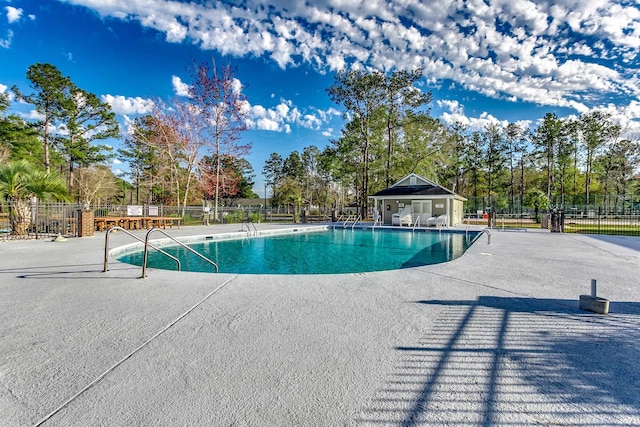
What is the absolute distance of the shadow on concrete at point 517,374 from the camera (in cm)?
163

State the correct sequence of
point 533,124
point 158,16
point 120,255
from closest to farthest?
point 120,255 < point 158,16 < point 533,124

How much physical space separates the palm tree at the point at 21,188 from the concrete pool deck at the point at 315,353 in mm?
7734

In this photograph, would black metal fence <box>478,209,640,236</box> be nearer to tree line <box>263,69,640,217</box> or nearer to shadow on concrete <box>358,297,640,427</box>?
tree line <box>263,69,640,217</box>

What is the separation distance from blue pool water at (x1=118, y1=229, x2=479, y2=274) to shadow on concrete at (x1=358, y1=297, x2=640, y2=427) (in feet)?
14.5

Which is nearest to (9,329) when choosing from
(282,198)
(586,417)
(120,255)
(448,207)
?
(586,417)

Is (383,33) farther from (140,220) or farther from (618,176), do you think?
(618,176)

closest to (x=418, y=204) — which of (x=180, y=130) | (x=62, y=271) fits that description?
(x=180, y=130)

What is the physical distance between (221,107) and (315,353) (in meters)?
21.9

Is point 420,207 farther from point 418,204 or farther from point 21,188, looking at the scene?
point 21,188

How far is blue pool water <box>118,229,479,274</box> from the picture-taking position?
750 cm

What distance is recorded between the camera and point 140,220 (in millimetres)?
15336

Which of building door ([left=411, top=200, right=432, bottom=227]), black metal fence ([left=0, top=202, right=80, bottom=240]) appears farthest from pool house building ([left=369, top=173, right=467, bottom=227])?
black metal fence ([left=0, top=202, right=80, bottom=240])

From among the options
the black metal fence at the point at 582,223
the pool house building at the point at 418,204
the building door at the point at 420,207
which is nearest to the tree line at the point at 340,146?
the black metal fence at the point at 582,223

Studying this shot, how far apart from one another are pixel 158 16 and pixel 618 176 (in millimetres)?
45837
